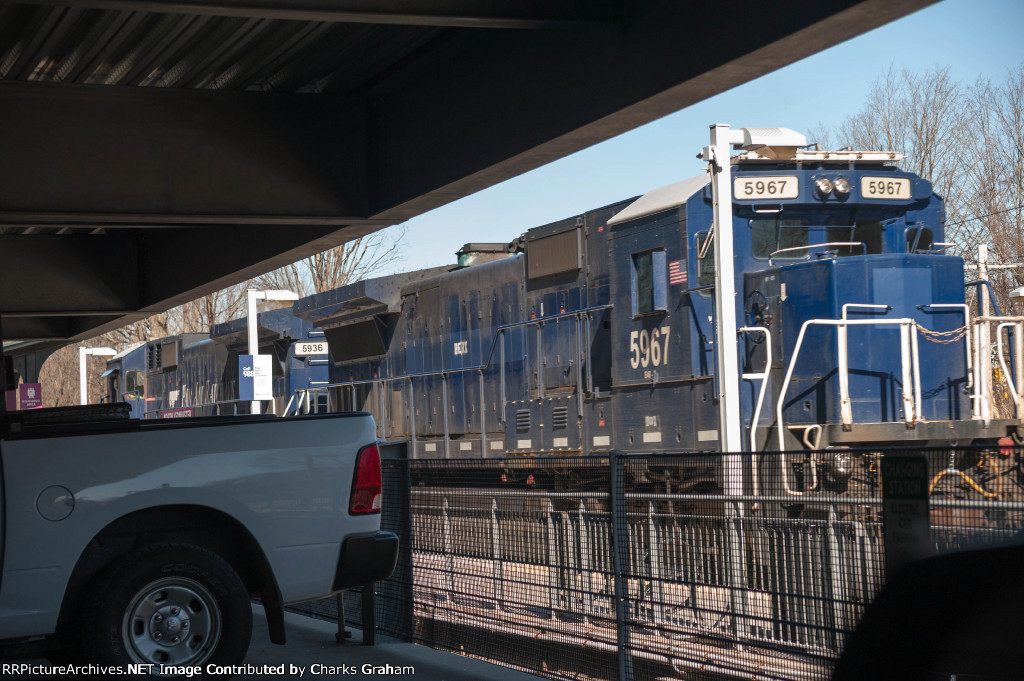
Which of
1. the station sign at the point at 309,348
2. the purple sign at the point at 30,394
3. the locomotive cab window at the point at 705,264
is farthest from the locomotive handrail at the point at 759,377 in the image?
the purple sign at the point at 30,394

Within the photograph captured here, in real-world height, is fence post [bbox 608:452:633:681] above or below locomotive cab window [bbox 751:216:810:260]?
below

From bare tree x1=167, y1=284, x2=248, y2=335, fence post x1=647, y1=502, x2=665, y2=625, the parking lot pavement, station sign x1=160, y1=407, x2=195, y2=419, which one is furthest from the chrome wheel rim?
bare tree x1=167, y1=284, x2=248, y2=335

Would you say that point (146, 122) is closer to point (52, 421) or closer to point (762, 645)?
point (52, 421)

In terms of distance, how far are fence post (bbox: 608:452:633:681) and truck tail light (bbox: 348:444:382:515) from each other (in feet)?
4.31

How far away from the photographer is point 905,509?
176 inches

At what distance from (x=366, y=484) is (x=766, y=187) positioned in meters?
6.82

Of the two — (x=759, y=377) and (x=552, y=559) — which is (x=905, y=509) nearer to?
(x=552, y=559)

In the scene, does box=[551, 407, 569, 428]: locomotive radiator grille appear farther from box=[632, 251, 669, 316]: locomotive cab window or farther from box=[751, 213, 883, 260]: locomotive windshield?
box=[751, 213, 883, 260]: locomotive windshield

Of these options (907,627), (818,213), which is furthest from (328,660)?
(818,213)

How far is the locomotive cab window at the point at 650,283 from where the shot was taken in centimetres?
1235

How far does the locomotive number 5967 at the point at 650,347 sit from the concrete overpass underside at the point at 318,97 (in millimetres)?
4373

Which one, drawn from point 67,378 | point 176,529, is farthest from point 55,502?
point 67,378

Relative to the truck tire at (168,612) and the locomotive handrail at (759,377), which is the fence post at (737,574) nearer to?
the truck tire at (168,612)

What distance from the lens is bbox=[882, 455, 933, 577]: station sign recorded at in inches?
174
